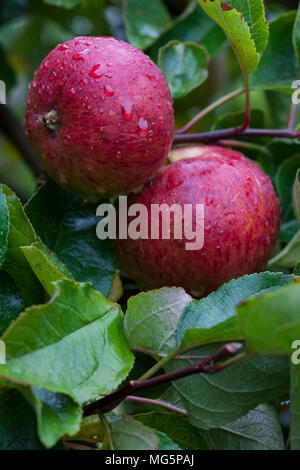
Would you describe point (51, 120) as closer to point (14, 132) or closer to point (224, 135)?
point (224, 135)

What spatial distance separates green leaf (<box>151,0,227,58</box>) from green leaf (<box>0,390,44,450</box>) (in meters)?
0.75

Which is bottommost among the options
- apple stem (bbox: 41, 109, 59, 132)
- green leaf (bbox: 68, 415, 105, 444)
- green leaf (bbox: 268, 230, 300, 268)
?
green leaf (bbox: 68, 415, 105, 444)

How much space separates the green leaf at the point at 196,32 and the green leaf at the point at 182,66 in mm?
147

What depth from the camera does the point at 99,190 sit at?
2.58 ft

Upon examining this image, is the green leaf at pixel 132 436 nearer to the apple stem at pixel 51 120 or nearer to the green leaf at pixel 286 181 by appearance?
the apple stem at pixel 51 120

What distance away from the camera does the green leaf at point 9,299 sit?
2.39 feet

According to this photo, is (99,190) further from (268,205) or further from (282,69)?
(282,69)

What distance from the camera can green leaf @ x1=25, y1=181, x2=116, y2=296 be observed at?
2.81ft

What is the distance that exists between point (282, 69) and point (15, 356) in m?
0.74

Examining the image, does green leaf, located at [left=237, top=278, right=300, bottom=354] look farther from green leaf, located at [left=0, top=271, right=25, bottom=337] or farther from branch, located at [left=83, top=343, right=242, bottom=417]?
green leaf, located at [left=0, top=271, right=25, bottom=337]

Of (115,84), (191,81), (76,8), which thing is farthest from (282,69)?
(76,8)

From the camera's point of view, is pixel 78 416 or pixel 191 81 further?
pixel 191 81

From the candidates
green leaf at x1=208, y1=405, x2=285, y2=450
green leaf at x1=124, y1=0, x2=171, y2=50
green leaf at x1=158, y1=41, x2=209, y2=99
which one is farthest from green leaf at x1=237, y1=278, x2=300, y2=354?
green leaf at x1=124, y1=0, x2=171, y2=50

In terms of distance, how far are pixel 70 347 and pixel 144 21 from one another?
2.82 feet
